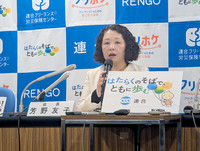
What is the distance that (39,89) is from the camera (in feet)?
12.1

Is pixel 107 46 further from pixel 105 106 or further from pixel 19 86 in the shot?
pixel 105 106

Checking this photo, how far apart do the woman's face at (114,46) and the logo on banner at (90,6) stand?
274 millimetres

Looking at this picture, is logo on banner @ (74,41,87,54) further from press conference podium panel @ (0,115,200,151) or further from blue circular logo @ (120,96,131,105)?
blue circular logo @ (120,96,131,105)

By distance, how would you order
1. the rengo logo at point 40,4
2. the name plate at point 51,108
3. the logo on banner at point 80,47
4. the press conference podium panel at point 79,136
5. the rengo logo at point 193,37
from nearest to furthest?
1. the press conference podium panel at point 79,136
2. the name plate at point 51,108
3. the rengo logo at point 193,37
4. the logo on banner at point 80,47
5. the rengo logo at point 40,4

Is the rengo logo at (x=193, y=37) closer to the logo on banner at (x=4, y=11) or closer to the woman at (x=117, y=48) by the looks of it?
the woman at (x=117, y=48)

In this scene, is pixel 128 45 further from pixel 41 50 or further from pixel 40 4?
pixel 40 4

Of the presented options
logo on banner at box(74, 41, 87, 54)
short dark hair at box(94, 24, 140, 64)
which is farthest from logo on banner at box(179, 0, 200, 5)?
logo on banner at box(74, 41, 87, 54)

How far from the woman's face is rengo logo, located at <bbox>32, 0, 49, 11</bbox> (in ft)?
2.49

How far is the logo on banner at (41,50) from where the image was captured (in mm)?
3709

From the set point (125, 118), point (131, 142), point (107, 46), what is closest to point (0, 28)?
point (107, 46)

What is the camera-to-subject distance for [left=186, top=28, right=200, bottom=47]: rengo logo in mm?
3363

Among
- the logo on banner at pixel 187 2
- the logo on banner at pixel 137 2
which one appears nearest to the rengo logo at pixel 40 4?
the logo on banner at pixel 137 2

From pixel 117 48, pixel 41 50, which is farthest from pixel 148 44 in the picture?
pixel 41 50

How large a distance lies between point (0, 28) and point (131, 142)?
2.33 meters
